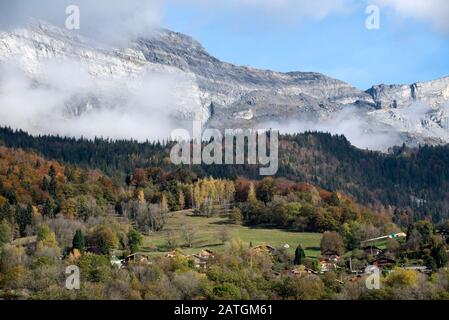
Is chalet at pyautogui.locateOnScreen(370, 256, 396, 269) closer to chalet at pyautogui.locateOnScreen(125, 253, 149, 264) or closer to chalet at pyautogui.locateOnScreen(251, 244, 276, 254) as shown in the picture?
chalet at pyautogui.locateOnScreen(251, 244, 276, 254)

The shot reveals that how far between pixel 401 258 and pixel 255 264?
20208 mm

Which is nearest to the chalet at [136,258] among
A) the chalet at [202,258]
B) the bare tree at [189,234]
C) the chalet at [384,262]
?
the chalet at [202,258]

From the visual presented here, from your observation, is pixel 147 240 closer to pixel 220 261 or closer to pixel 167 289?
pixel 220 261

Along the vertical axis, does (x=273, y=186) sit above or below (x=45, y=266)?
above

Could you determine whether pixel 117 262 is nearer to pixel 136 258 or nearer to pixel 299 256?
pixel 136 258

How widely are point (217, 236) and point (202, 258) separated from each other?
2047cm

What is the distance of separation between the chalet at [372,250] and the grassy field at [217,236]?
22.0ft

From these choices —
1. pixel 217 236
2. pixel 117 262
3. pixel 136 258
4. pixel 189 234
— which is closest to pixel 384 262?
pixel 217 236

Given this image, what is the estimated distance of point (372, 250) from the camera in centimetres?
11562

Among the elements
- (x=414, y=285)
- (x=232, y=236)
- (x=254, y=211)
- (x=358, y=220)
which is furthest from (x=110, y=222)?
(x=414, y=285)

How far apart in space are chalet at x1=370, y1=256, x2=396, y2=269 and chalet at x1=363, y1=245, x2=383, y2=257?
5016 millimetres

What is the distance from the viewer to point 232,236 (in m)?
127

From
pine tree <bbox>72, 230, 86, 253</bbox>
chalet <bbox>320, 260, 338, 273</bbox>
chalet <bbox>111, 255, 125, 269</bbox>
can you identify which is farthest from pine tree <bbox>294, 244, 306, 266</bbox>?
pine tree <bbox>72, 230, 86, 253</bbox>

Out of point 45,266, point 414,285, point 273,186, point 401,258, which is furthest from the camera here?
point 273,186
